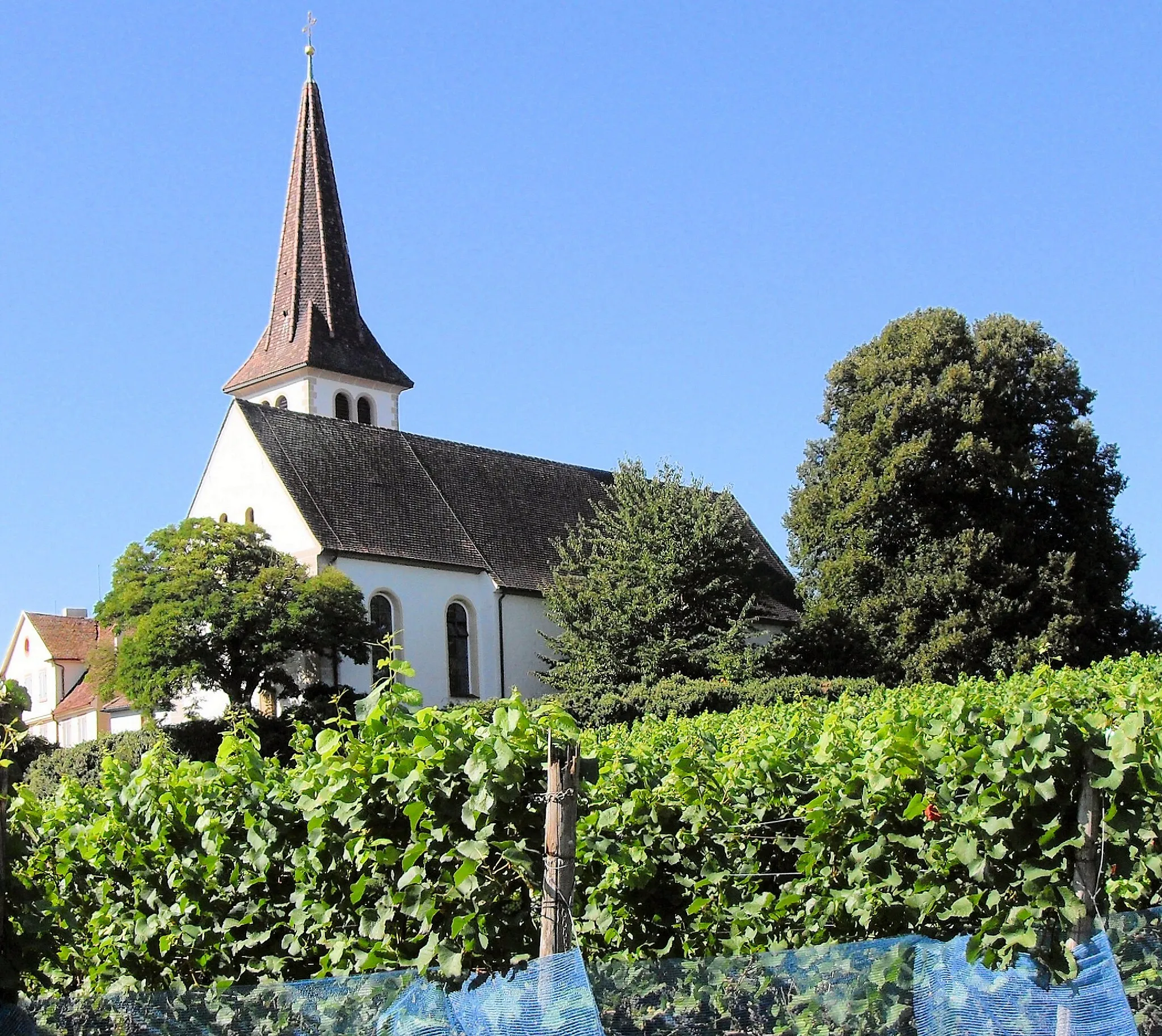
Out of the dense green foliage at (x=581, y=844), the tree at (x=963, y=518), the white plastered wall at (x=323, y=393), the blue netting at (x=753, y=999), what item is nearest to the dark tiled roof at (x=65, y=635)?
the white plastered wall at (x=323, y=393)

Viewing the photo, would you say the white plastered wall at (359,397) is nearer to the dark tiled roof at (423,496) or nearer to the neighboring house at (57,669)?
the dark tiled roof at (423,496)

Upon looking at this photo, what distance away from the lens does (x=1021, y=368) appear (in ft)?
136

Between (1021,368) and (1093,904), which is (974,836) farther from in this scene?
(1021,368)

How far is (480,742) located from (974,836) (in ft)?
7.15

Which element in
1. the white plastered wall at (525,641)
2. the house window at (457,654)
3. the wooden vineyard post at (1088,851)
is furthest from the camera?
the white plastered wall at (525,641)

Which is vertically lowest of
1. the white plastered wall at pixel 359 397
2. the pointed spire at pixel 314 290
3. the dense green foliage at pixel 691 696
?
the dense green foliage at pixel 691 696

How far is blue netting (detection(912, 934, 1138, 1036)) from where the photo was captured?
5.48 meters

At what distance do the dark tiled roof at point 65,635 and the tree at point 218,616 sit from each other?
74.8ft

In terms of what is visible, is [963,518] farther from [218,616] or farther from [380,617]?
[218,616]

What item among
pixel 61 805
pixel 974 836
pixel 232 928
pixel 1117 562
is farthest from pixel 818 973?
pixel 1117 562

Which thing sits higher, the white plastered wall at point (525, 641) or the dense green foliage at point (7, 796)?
the white plastered wall at point (525, 641)

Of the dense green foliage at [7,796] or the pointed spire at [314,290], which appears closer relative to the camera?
the dense green foliage at [7,796]

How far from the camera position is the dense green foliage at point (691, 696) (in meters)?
33.5

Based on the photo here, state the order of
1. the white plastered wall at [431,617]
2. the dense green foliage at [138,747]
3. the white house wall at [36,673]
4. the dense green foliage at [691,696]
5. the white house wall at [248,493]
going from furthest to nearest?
1. the white house wall at [36,673]
2. the white plastered wall at [431,617]
3. the white house wall at [248,493]
4. the dense green foliage at [691,696]
5. the dense green foliage at [138,747]
